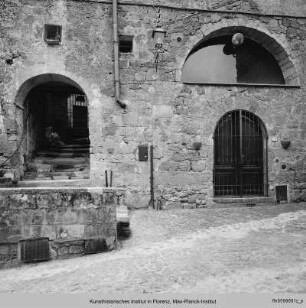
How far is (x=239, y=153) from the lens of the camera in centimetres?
688

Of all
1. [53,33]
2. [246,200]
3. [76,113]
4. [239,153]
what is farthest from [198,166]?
[76,113]

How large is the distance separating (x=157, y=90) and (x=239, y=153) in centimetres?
267

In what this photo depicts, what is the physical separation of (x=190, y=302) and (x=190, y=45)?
5931 mm

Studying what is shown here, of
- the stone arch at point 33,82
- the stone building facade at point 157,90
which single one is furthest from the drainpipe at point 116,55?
the stone arch at point 33,82

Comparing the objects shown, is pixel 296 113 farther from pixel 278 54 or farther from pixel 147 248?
pixel 147 248

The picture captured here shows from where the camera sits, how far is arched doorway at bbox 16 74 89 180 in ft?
21.7

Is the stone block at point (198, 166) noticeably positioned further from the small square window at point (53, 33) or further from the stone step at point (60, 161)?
the small square window at point (53, 33)

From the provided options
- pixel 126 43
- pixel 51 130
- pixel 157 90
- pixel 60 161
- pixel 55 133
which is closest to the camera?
pixel 157 90

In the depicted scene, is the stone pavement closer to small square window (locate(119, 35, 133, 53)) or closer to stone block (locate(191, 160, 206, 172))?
stone block (locate(191, 160, 206, 172))

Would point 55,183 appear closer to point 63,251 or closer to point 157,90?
point 63,251

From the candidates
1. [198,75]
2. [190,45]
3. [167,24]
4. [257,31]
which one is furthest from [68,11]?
[257,31]

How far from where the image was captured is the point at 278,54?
7250 millimetres

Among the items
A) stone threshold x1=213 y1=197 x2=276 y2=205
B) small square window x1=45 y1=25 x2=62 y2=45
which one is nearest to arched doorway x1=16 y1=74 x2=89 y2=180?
small square window x1=45 y1=25 x2=62 y2=45

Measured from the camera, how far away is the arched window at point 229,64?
23.3ft
